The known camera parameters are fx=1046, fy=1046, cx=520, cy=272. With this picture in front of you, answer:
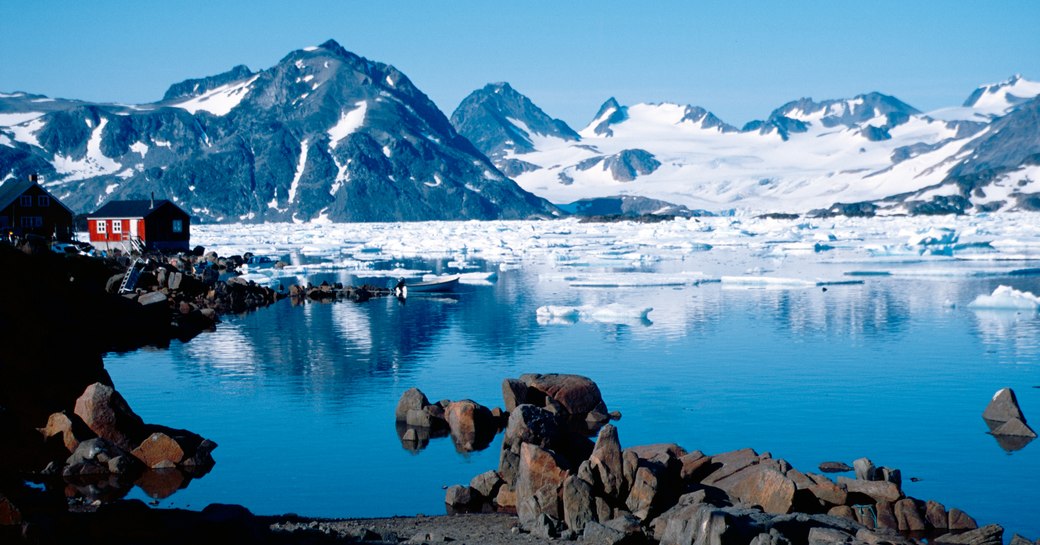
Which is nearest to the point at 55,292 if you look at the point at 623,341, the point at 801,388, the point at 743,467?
the point at 623,341

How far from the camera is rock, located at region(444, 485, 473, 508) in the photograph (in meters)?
13.7

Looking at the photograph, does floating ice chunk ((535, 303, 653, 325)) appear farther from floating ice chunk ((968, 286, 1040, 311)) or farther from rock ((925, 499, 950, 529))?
rock ((925, 499, 950, 529))

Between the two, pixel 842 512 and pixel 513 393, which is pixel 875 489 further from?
pixel 513 393

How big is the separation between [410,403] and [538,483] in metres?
6.24

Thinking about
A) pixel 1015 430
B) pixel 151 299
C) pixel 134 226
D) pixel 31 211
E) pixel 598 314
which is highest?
pixel 31 211

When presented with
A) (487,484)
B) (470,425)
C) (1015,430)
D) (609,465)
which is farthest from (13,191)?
(1015,430)

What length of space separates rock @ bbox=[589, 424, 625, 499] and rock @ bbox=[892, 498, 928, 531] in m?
3.28

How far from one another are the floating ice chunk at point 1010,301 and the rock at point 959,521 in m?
22.5

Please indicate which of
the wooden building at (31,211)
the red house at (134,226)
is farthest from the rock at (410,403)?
the red house at (134,226)

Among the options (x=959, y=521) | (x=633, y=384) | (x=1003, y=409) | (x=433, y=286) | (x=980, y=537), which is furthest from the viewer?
(x=433, y=286)

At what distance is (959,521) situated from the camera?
12375 mm

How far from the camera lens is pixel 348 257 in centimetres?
6981

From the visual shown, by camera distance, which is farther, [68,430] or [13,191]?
[13,191]

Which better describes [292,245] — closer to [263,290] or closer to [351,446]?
[263,290]
